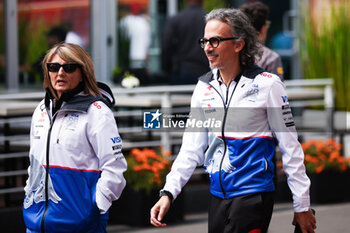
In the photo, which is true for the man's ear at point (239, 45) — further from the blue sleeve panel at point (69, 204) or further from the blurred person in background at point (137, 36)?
the blurred person in background at point (137, 36)

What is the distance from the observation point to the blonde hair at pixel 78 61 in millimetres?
4277

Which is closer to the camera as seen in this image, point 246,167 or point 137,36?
point 246,167

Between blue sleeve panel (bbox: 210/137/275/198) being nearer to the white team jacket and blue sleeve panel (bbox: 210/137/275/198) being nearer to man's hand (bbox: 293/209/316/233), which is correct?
man's hand (bbox: 293/209/316/233)

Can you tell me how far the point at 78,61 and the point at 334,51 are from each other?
9.24 metres

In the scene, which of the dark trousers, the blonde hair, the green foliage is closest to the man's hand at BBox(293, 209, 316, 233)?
the dark trousers

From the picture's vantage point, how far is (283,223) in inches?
332

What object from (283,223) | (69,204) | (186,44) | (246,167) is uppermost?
(186,44)

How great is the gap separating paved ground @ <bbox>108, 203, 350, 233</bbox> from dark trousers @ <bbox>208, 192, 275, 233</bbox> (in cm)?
367

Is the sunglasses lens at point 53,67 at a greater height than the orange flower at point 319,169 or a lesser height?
greater

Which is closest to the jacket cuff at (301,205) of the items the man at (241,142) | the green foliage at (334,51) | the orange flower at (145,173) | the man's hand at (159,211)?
the man at (241,142)

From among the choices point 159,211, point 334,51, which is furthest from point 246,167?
point 334,51

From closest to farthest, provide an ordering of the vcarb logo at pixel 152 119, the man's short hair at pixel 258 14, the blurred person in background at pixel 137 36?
the vcarb logo at pixel 152 119 → the man's short hair at pixel 258 14 → the blurred person in background at pixel 137 36

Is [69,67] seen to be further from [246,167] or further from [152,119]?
[246,167]

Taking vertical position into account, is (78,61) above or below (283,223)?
above
